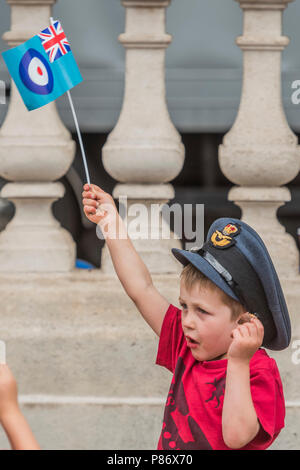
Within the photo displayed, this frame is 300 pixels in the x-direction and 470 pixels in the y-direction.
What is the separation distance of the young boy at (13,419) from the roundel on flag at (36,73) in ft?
3.53

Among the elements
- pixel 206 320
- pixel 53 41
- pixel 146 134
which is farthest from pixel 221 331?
pixel 146 134

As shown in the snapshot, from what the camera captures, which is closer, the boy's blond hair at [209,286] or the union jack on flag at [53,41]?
the boy's blond hair at [209,286]

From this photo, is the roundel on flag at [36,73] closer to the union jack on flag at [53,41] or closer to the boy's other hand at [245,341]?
the union jack on flag at [53,41]

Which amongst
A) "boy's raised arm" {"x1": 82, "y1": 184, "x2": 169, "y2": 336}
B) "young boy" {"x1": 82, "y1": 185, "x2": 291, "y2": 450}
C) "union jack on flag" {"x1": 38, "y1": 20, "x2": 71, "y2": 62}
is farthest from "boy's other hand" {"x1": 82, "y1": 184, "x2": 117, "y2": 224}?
"union jack on flag" {"x1": 38, "y1": 20, "x2": 71, "y2": 62}

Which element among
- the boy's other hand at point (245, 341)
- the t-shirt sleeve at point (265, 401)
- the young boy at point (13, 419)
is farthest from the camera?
the t-shirt sleeve at point (265, 401)

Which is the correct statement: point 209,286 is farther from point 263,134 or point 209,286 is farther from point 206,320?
point 263,134

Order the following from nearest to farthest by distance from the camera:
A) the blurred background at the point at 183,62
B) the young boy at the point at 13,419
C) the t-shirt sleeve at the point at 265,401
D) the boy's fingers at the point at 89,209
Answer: the young boy at the point at 13,419, the t-shirt sleeve at the point at 265,401, the boy's fingers at the point at 89,209, the blurred background at the point at 183,62

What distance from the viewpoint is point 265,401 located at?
1851 millimetres

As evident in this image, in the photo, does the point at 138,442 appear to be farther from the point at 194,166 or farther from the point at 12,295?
the point at 194,166

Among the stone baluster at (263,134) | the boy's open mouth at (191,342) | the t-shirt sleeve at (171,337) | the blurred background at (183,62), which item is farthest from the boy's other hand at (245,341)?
the blurred background at (183,62)

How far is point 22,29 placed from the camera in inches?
111

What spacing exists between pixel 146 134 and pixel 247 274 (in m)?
1.02

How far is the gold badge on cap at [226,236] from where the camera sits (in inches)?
76.1
